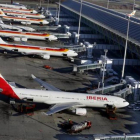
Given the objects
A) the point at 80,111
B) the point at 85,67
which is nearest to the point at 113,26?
the point at 85,67

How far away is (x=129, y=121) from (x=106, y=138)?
41.0ft

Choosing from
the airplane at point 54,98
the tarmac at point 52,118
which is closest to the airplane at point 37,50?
the tarmac at point 52,118

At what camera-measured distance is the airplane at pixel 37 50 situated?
327 ft

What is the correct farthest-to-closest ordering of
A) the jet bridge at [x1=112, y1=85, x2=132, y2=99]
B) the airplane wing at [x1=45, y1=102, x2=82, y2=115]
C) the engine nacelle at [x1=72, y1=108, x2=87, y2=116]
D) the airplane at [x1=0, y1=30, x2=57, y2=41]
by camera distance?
the airplane at [x1=0, y1=30, x2=57, y2=41] < the jet bridge at [x1=112, y1=85, x2=132, y2=99] < the engine nacelle at [x1=72, y1=108, x2=87, y2=116] < the airplane wing at [x1=45, y1=102, x2=82, y2=115]

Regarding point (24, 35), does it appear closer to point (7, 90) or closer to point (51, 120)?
point (7, 90)

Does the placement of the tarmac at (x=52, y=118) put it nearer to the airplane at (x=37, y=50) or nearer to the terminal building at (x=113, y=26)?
the airplane at (x=37, y=50)

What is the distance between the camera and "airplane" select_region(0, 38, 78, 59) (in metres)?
99.6

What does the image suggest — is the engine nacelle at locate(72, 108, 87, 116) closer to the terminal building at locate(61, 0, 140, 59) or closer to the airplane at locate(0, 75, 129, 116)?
the airplane at locate(0, 75, 129, 116)

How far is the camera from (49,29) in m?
147

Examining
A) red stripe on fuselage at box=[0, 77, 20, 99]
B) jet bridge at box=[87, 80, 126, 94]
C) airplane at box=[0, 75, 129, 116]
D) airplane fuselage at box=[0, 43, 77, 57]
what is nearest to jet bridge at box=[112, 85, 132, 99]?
jet bridge at box=[87, 80, 126, 94]

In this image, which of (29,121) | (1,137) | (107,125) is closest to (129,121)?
(107,125)

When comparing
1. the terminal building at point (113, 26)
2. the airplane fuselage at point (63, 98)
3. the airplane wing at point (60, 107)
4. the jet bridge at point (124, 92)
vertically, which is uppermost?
Result: the terminal building at point (113, 26)

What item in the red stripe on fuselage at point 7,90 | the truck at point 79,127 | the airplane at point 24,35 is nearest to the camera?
the truck at point 79,127

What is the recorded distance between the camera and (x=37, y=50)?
101062mm
